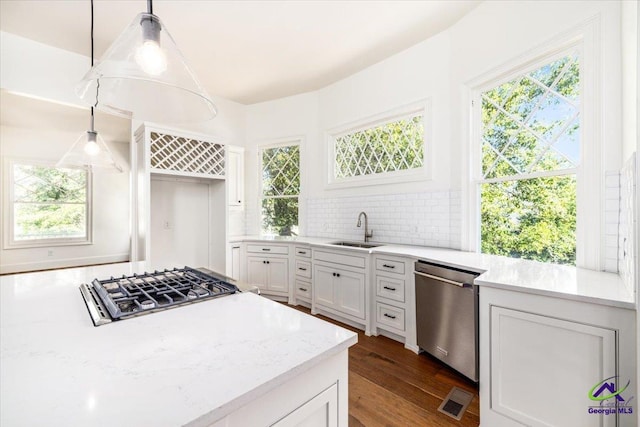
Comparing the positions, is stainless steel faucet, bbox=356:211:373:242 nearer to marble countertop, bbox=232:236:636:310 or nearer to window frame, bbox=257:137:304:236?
marble countertop, bbox=232:236:636:310

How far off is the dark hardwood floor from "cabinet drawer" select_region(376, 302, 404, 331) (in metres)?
0.19

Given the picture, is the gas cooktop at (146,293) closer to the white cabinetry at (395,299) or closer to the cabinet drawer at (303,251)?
the white cabinetry at (395,299)

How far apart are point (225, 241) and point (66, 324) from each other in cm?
282

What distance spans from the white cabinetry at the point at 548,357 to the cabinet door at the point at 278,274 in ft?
7.96

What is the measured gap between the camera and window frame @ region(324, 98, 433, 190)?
2867mm

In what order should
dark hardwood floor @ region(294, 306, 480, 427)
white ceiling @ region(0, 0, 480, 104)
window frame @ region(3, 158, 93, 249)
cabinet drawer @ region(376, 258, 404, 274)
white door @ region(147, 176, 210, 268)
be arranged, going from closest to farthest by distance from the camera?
dark hardwood floor @ region(294, 306, 480, 427), white ceiling @ region(0, 0, 480, 104), cabinet drawer @ region(376, 258, 404, 274), white door @ region(147, 176, 210, 268), window frame @ region(3, 158, 93, 249)

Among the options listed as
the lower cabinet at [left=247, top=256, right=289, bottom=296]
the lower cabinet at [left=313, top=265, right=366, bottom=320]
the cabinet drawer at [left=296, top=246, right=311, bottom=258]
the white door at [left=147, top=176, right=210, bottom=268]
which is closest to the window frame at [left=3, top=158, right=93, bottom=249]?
the white door at [left=147, top=176, right=210, bottom=268]

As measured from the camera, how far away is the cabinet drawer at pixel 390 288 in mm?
2501

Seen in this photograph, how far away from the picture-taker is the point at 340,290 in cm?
297

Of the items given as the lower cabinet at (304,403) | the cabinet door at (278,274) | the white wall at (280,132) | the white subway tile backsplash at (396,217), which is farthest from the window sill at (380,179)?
the lower cabinet at (304,403)

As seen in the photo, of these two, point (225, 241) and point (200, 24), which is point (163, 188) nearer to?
point (225, 241)

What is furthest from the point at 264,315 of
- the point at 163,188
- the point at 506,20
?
the point at 163,188

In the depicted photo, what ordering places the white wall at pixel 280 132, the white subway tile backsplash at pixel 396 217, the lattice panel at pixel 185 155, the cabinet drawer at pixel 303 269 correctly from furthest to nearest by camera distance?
the white wall at pixel 280 132, the cabinet drawer at pixel 303 269, the lattice panel at pixel 185 155, the white subway tile backsplash at pixel 396 217

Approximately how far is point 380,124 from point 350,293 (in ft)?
6.65
